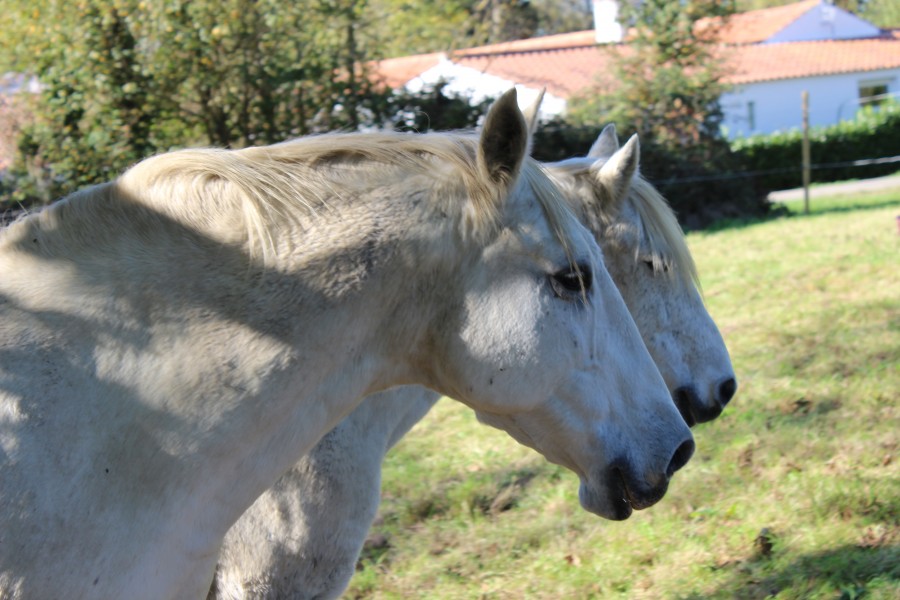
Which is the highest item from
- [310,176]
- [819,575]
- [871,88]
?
[310,176]

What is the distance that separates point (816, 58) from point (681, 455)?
129 ft

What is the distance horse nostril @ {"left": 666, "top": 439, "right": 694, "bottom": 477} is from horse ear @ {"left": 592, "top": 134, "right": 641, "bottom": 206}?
4.93 feet

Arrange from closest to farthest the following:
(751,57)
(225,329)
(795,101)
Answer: (225,329)
(795,101)
(751,57)

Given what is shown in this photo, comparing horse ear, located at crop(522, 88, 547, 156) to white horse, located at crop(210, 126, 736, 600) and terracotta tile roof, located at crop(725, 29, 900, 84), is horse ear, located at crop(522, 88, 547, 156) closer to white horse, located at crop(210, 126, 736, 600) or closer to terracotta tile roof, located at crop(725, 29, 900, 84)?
white horse, located at crop(210, 126, 736, 600)

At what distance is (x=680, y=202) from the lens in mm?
15953

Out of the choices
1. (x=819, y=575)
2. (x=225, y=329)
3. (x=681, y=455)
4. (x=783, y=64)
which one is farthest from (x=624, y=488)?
(x=783, y=64)

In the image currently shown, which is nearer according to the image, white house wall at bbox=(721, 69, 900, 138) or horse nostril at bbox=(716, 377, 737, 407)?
horse nostril at bbox=(716, 377, 737, 407)

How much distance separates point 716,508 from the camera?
14.2 feet

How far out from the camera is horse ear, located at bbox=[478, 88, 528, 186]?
182 cm

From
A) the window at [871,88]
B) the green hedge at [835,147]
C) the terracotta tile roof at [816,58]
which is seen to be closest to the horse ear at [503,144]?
the green hedge at [835,147]

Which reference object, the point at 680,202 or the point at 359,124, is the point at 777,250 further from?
the point at 359,124

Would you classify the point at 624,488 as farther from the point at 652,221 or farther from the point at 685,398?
the point at 652,221

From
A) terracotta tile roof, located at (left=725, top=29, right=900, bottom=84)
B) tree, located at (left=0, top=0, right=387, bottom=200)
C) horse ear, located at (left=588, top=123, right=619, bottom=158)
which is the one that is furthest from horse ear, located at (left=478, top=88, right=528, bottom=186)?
terracotta tile roof, located at (left=725, top=29, right=900, bottom=84)

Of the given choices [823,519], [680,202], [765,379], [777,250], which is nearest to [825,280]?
[777,250]
